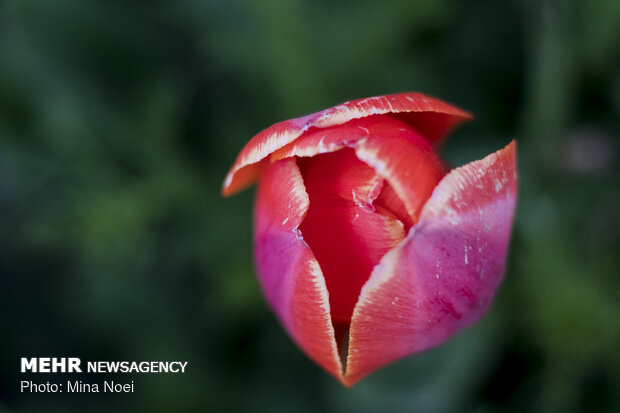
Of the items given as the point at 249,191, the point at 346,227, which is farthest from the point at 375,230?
the point at 249,191

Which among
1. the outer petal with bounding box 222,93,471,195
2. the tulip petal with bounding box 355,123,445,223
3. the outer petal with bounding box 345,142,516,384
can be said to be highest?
the outer petal with bounding box 222,93,471,195

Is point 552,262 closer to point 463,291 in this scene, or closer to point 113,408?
point 463,291

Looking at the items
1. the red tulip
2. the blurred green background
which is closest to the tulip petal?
the red tulip

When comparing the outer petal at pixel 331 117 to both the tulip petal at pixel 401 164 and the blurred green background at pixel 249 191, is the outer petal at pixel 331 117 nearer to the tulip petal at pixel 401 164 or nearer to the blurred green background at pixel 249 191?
the tulip petal at pixel 401 164

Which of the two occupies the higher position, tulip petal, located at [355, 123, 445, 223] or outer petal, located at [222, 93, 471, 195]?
outer petal, located at [222, 93, 471, 195]

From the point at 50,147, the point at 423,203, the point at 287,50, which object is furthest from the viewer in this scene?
the point at 50,147

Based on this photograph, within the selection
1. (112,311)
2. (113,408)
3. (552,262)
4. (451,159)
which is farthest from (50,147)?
(552,262)

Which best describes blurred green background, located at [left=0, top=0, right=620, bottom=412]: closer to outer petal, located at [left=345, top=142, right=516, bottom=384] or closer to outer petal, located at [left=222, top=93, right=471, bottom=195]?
outer petal, located at [left=345, top=142, right=516, bottom=384]
